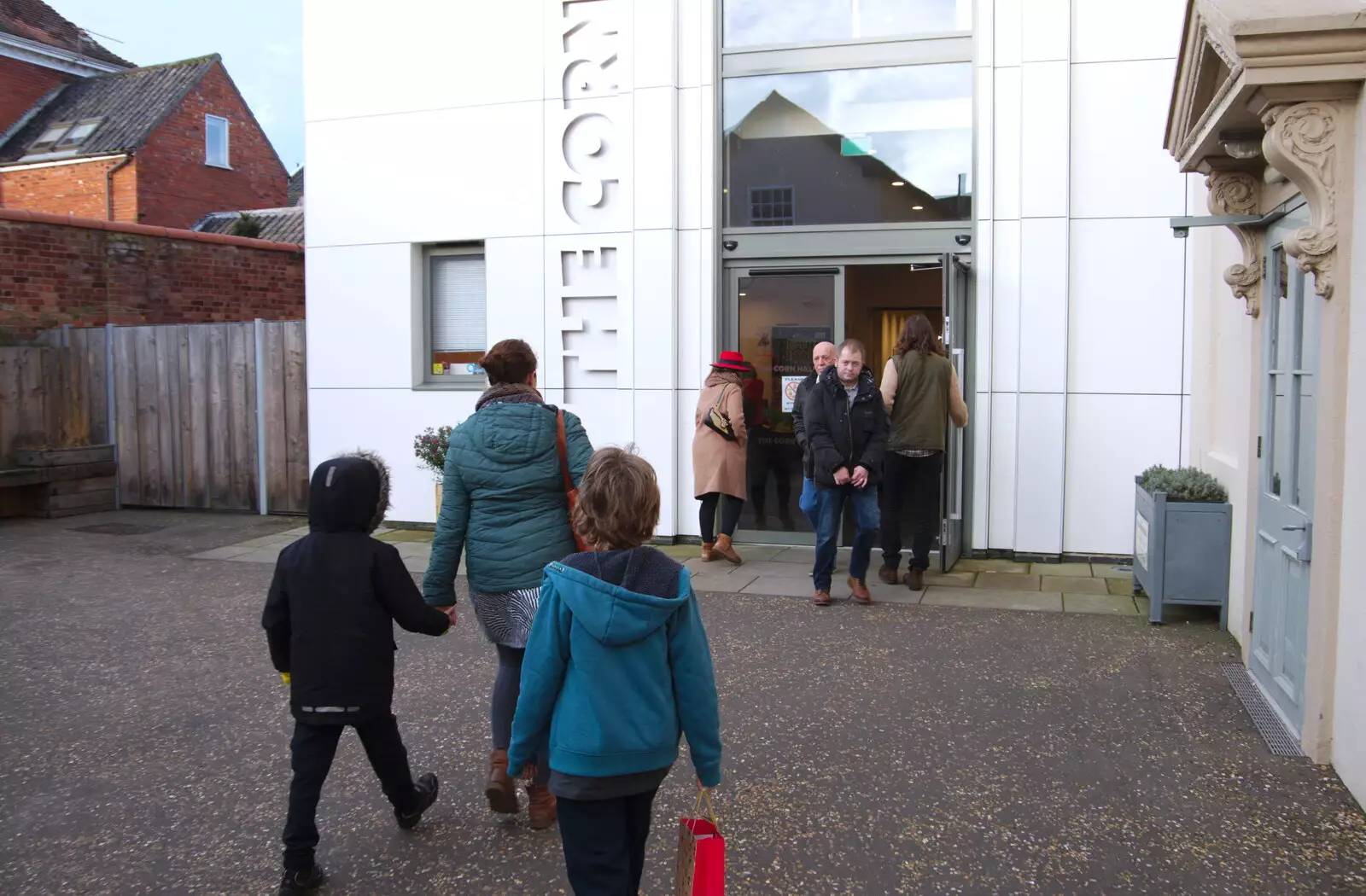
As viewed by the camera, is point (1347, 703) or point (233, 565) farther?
point (233, 565)

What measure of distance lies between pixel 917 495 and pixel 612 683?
207 inches

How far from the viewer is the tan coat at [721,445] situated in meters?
8.62

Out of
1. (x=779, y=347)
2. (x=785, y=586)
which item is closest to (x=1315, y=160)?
(x=785, y=586)

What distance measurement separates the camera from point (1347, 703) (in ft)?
13.6

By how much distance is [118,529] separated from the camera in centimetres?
1114

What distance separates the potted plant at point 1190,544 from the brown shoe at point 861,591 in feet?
5.62

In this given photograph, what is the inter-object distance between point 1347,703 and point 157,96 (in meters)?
29.4

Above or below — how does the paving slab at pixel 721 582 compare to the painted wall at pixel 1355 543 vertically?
below

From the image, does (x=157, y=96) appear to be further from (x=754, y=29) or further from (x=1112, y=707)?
(x=1112, y=707)

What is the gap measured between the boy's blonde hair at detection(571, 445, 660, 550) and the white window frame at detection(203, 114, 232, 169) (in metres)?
28.2

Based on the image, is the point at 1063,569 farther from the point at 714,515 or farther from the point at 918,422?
the point at 714,515

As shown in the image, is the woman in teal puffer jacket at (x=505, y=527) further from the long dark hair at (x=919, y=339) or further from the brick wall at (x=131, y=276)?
the brick wall at (x=131, y=276)

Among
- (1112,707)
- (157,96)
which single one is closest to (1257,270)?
(1112,707)

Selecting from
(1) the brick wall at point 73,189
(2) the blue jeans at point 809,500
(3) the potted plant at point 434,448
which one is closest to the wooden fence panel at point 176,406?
(3) the potted plant at point 434,448
